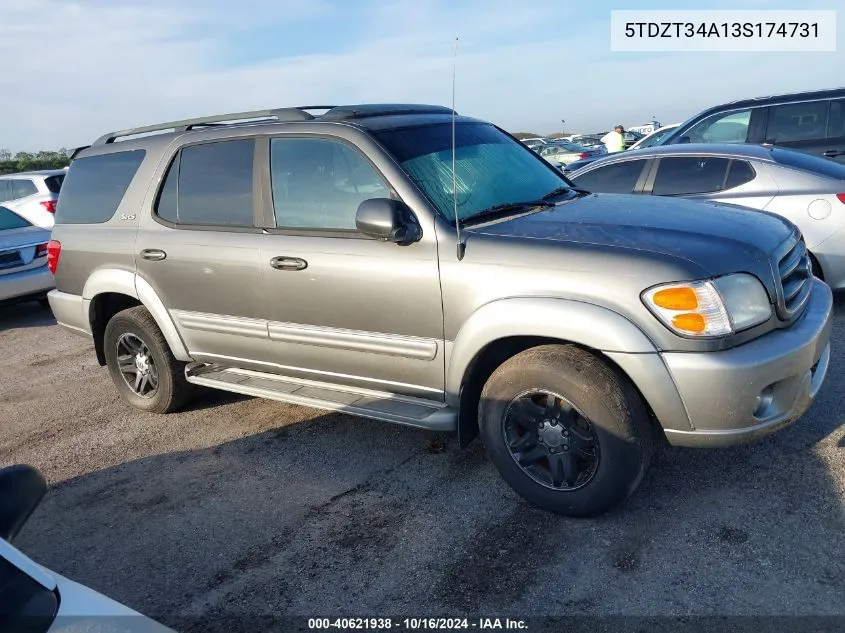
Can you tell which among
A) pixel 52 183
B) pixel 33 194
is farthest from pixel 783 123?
pixel 33 194

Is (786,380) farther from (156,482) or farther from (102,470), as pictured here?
(102,470)

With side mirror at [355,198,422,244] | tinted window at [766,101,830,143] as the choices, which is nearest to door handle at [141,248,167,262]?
side mirror at [355,198,422,244]

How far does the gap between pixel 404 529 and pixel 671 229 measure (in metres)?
1.87

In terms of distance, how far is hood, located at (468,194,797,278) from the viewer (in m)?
3.20

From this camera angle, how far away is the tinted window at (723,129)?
8.94 meters

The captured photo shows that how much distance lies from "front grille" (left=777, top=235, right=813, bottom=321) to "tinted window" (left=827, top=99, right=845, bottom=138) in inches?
215

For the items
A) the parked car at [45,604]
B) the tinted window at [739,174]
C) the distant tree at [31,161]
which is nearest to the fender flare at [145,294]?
the parked car at [45,604]

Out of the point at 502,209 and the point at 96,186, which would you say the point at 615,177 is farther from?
the point at 96,186

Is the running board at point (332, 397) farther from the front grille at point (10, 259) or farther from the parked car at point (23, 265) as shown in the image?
the front grille at point (10, 259)

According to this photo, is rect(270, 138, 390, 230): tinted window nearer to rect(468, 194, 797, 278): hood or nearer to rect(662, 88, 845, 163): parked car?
rect(468, 194, 797, 278): hood

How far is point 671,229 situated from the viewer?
3404 millimetres

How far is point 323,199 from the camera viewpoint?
4070mm

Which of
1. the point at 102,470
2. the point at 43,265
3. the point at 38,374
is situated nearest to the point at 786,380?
the point at 102,470

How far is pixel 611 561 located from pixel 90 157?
452 centimetres
